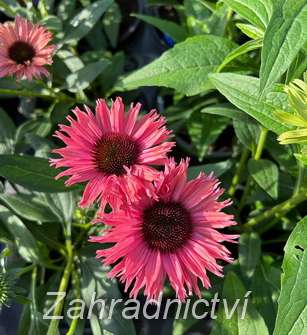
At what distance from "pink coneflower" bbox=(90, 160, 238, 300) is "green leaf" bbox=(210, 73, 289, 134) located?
0.09 meters

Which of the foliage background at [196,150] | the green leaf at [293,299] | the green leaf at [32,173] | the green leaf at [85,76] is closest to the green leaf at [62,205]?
the foliage background at [196,150]

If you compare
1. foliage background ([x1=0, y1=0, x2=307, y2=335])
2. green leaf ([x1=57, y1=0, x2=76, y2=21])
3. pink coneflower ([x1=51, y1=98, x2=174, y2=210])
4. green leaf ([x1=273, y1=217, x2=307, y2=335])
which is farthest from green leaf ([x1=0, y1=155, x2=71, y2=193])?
green leaf ([x1=57, y1=0, x2=76, y2=21])

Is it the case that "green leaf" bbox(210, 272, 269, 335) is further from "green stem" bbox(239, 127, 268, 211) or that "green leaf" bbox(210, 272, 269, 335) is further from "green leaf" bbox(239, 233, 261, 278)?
"green stem" bbox(239, 127, 268, 211)

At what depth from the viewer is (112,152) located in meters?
0.62

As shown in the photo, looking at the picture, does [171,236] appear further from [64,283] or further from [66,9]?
[66,9]

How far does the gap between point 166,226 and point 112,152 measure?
0.11 meters

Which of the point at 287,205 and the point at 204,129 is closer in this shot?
the point at 287,205

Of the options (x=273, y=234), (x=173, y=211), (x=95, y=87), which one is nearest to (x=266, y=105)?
(x=173, y=211)

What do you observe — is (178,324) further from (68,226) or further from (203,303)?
(68,226)

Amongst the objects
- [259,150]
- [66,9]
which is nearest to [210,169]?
[259,150]

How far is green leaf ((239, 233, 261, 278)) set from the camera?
0.82m

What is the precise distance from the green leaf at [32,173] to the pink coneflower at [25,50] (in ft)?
0.55


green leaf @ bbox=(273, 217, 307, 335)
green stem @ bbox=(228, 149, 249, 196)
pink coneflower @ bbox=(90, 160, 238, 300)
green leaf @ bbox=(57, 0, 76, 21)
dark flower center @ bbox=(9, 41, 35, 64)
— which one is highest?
green leaf @ bbox=(57, 0, 76, 21)

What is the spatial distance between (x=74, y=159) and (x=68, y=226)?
0.87 ft
